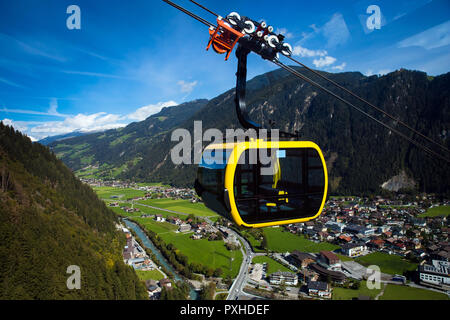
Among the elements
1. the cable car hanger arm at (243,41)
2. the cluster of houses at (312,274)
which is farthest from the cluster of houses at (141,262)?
the cable car hanger arm at (243,41)

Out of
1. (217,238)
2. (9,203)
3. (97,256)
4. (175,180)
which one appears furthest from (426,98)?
(9,203)

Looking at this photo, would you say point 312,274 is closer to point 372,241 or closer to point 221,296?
point 221,296

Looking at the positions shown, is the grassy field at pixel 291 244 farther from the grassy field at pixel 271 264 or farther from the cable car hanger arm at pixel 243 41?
the cable car hanger arm at pixel 243 41

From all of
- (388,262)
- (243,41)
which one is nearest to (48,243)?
(243,41)

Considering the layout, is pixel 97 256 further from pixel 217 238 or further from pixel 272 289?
pixel 272 289

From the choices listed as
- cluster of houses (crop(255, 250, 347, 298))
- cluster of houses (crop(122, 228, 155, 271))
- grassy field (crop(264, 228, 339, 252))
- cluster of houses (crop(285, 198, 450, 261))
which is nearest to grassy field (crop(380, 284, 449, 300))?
cluster of houses (crop(255, 250, 347, 298))

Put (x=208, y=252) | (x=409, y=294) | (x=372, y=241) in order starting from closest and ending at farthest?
(x=409, y=294), (x=208, y=252), (x=372, y=241)
